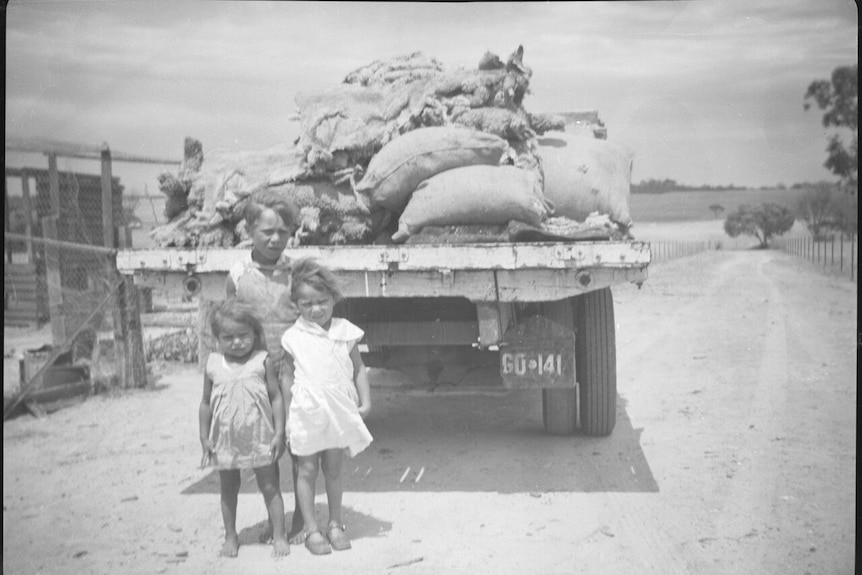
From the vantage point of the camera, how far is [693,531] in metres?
3.69

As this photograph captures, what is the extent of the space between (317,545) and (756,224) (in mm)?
18291

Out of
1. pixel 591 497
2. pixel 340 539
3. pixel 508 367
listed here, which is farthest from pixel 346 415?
pixel 591 497

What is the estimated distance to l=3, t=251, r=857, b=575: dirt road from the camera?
11.5 ft

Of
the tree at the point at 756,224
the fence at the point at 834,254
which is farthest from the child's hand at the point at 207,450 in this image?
the tree at the point at 756,224

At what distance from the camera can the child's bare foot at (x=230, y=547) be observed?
3527mm

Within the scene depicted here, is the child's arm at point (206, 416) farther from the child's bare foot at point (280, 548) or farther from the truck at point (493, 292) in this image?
the truck at point (493, 292)

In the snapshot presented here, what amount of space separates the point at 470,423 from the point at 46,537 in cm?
283

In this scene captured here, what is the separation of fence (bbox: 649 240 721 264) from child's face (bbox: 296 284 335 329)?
51.8 feet

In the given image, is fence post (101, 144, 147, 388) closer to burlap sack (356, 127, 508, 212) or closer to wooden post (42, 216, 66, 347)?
wooden post (42, 216, 66, 347)

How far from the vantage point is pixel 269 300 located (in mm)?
3637

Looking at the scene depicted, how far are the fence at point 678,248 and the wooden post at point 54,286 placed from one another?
14.2 meters

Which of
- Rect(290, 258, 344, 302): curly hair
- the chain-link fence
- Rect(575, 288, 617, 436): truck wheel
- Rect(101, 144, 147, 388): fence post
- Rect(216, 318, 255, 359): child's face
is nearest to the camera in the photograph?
Rect(216, 318, 255, 359): child's face

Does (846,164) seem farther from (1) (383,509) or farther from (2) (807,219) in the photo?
(1) (383,509)

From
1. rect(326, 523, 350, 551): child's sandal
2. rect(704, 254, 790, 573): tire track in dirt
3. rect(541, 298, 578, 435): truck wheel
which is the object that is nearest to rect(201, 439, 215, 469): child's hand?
rect(326, 523, 350, 551): child's sandal
